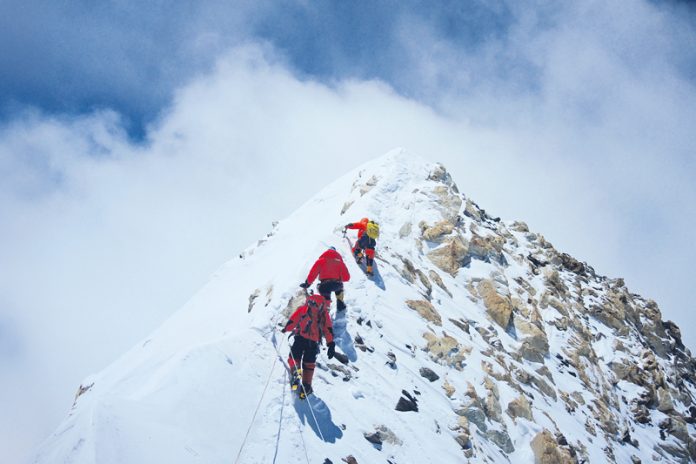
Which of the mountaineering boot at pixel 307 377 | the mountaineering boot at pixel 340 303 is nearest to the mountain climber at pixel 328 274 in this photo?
the mountaineering boot at pixel 340 303

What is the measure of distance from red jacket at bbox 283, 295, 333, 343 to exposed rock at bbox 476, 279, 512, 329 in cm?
1297

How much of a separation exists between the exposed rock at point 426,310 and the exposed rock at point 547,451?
4857 millimetres

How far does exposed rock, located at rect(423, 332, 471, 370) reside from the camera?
1386 centimetres

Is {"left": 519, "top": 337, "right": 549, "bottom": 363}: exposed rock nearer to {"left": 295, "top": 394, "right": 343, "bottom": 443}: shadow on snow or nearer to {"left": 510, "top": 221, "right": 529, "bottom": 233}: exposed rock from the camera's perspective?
{"left": 295, "top": 394, "right": 343, "bottom": 443}: shadow on snow

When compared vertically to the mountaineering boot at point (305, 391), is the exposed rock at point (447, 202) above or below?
above

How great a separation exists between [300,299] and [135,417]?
545 cm

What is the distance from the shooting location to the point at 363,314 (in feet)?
42.8

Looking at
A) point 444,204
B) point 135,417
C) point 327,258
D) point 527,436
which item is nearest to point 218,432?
point 135,417

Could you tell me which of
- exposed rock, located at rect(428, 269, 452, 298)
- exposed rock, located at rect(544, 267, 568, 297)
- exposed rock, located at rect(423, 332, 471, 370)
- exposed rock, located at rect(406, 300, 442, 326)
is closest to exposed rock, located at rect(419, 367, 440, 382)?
exposed rock, located at rect(423, 332, 471, 370)

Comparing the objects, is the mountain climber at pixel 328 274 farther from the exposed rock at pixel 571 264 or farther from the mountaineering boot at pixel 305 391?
the exposed rock at pixel 571 264

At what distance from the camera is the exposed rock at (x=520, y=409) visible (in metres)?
14.6

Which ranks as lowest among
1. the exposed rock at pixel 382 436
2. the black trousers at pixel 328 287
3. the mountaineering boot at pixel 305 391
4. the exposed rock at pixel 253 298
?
the exposed rock at pixel 382 436

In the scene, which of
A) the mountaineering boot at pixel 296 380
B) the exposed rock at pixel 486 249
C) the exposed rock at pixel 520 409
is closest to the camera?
the mountaineering boot at pixel 296 380

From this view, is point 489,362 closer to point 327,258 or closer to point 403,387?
point 403,387
